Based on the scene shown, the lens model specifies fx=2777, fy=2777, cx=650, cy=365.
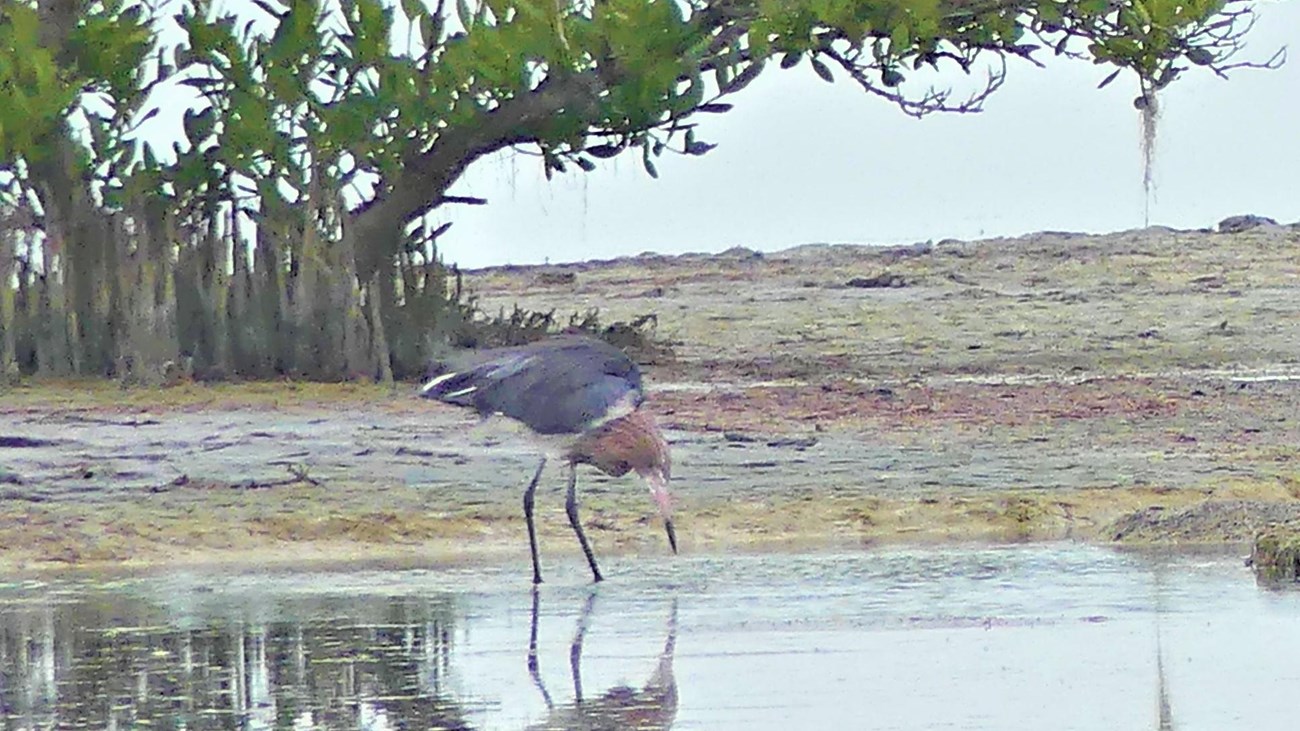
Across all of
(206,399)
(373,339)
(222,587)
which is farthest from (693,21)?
(222,587)

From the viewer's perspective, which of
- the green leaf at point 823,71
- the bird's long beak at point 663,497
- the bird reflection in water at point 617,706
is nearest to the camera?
the bird reflection in water at point 617,706

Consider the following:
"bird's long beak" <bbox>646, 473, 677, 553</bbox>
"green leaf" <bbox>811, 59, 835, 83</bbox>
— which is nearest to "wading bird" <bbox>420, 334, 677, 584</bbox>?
"bird's long beak" <bbox>646, 473, 677, 553</bbox>

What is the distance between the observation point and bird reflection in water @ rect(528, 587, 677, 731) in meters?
5.94

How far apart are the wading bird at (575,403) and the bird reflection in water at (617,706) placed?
2.89 m

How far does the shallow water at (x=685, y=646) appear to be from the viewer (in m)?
6.12

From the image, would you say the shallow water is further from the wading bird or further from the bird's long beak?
the wading bird

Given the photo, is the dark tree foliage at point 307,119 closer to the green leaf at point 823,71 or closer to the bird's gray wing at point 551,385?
the green leaf at point 823,71

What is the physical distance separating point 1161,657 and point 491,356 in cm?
416

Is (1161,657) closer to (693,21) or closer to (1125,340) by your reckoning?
(693,21)

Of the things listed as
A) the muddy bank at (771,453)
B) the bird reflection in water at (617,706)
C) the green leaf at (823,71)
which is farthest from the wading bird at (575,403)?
the green leaf at (823,71)

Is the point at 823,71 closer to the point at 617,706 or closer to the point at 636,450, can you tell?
the point at 636,450

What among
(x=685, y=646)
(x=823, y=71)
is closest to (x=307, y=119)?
(x=823, y=71)

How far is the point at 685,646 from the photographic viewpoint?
7.31 meters

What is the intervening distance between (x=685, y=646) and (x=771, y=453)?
5.39 meters
